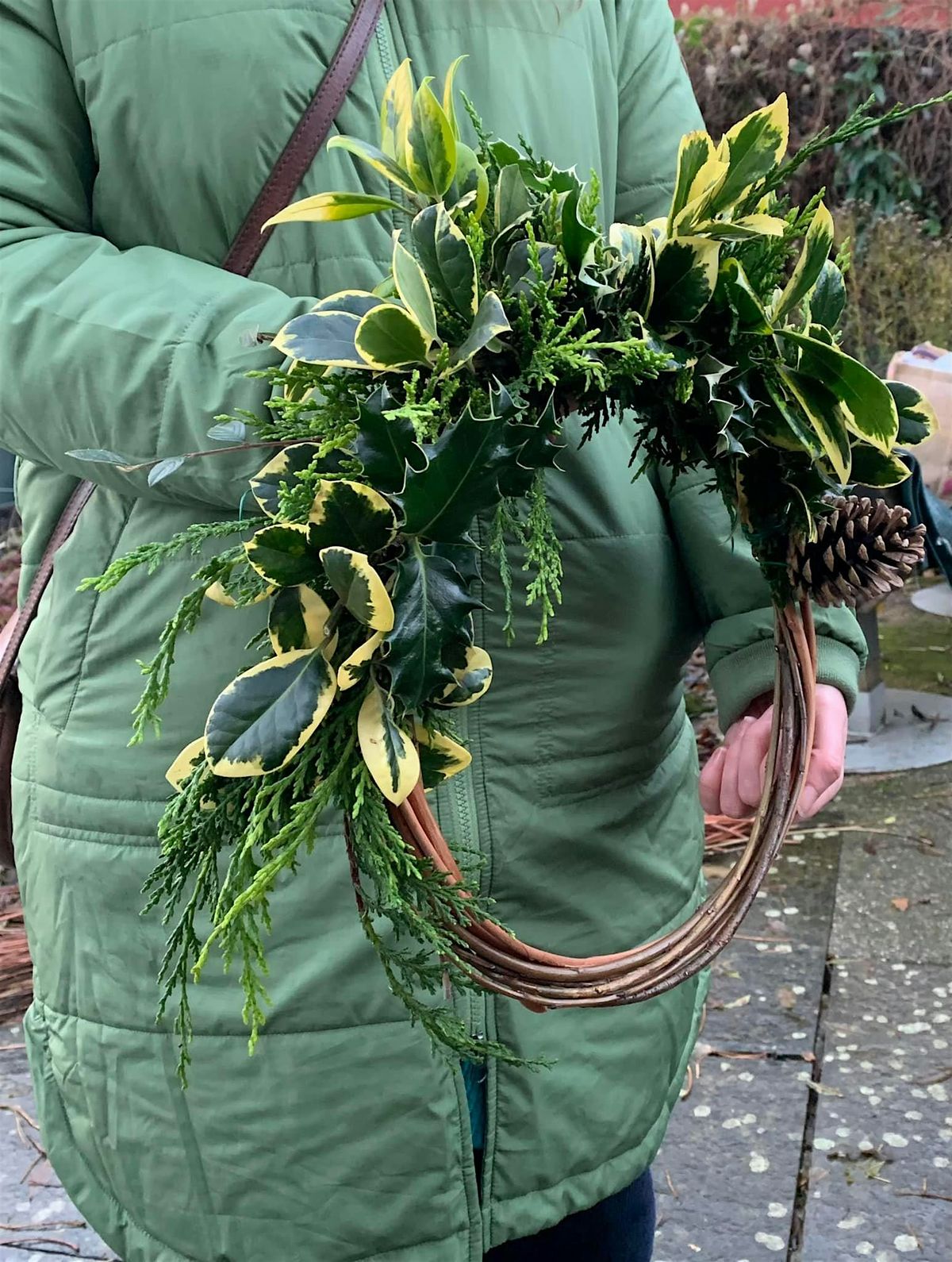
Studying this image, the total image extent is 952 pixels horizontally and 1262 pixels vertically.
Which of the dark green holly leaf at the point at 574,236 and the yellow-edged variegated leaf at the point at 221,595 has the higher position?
the dark green holly leaf at the point at 574,236

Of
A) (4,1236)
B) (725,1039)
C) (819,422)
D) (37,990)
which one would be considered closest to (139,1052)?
(37,990)

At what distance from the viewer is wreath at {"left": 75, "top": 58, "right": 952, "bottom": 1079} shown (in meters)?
0.82

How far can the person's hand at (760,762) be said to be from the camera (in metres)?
1.19

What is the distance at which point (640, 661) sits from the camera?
4.22ft

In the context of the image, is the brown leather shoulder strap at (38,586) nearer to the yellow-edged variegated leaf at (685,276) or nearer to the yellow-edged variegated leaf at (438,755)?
the yellow-edged variegated leaf at (438,755)

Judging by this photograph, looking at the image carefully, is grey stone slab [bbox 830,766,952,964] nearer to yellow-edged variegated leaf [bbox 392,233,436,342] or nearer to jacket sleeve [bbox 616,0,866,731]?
jacket sleeve [bbox 616,0,866,731]

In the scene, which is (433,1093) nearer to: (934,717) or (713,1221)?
(713,1221)

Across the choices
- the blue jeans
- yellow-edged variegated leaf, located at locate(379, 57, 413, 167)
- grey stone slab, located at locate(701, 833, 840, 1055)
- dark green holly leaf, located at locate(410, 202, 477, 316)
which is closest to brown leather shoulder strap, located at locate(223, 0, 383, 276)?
yellow-edged variegated leaf, located at locate(379, 57, 413, 167)

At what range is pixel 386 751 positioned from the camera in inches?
32.4

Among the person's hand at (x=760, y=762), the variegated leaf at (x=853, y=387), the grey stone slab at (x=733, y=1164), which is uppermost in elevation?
the variegated leaf at (x=853, y=387)

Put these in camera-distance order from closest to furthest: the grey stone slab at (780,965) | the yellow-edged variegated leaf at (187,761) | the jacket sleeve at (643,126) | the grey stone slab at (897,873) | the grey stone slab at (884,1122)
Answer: the yellow-edged variegated leaf at (187,761) < the jacket sleeve at (643,126) < the grey stone slab at (884,1122) < the grey stone slab at (780,965) < the grey stone slab at (897,873)

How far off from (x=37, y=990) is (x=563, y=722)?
0.63 meters

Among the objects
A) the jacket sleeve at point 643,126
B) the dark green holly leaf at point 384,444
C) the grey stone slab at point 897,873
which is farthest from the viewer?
the grey stone slab at point 897,873

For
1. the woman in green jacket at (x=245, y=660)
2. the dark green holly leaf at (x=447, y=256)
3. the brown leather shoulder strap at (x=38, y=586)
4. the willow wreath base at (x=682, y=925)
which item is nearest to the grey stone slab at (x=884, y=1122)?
the woman in green jacket at (x=245, y=660)
